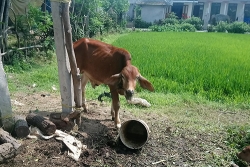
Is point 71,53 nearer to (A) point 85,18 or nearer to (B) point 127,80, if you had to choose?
(B) point 127,80

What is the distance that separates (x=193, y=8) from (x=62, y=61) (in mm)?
44558

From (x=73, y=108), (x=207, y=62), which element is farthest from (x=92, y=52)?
(x=207, y=62)

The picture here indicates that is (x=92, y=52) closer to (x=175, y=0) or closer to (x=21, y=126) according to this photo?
(x=21, y=126)

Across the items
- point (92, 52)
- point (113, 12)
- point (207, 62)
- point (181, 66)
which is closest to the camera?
point (92, 52)

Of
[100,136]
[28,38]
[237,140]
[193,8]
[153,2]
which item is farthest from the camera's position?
[193,8]

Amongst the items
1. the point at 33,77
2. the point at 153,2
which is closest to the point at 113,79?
the point at 33,77

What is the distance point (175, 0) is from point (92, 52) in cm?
4352

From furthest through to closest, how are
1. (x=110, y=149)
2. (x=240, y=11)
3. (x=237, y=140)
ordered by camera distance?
(x=240, y=11) < (x=237, y=140) < (x=110, y=149)

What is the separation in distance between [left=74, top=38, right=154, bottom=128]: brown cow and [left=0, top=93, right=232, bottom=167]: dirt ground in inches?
17.9

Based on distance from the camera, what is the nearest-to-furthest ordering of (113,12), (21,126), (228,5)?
(21,126) → (113,12) → (228,5)

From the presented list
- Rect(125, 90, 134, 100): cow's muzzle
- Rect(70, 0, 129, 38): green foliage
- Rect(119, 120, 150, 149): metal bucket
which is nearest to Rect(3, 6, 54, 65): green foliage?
Rect(70, 0, 129, 38): green foliage

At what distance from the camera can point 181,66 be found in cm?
933

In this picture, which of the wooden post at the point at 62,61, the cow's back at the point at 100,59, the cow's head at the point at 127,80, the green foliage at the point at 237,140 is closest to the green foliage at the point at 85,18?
the cow's back at the point at 100,59

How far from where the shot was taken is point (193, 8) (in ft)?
149
